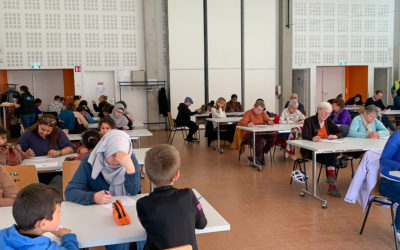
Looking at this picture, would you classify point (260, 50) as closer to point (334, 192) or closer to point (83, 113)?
point (83, 113)

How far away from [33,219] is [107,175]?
1048 millimetres

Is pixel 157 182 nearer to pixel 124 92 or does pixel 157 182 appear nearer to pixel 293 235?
pixel 293 235

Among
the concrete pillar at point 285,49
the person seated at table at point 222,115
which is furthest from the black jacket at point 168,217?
the concrete pillar at point 285,49

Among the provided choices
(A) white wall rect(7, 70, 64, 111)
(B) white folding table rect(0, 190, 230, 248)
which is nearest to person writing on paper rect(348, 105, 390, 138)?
(B) white folding table rect(0, 190, 230, 248)

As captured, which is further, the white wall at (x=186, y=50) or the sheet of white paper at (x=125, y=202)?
the white wall at (x=186, y=50)

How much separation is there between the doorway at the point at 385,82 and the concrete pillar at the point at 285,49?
4388mm

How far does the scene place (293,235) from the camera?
3828mm

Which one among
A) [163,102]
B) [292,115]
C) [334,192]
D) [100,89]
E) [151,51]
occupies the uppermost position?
[151,51]

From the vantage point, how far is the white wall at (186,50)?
42.9 ft

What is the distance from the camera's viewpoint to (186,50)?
1330 cm

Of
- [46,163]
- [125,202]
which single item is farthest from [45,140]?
[125,202]

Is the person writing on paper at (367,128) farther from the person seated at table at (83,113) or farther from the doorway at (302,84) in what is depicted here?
the doorway at (302,84)

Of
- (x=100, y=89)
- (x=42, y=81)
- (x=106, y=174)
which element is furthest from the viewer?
(x=42, y=81)

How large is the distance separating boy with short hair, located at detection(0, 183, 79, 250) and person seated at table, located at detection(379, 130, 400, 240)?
115 inches
